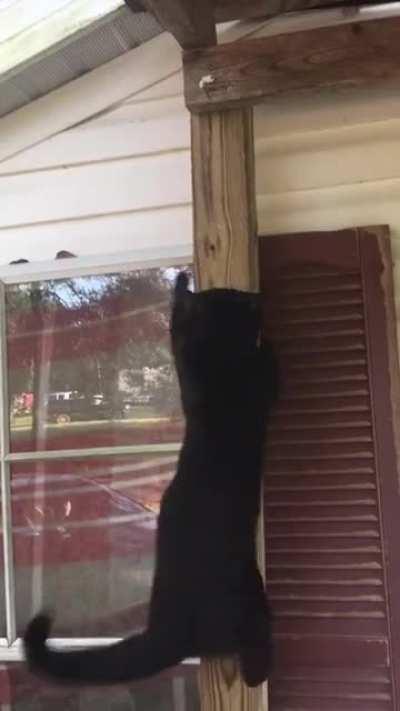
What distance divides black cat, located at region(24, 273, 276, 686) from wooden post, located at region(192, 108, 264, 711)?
0.05 meters

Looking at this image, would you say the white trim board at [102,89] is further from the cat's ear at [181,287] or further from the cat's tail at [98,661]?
the cat's tail at [98,661]

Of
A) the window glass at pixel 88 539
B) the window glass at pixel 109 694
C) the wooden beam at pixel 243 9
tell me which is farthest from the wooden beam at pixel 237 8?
the window glass at pixel 109 694

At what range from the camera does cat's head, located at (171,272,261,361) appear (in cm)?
161

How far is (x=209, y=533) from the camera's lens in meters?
1.57

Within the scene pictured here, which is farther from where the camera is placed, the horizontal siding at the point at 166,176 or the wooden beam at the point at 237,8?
the horizontal siding at the point at 166,176

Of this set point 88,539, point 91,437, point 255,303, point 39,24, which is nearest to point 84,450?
point 91,437

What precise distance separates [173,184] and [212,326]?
53 centimetres

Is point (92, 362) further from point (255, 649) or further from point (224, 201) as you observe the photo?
point (255, 649)

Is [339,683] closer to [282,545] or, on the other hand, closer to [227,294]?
[282,545]

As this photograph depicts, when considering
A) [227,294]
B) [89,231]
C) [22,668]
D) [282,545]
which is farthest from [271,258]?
[22,668]

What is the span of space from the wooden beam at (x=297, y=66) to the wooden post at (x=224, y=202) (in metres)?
0.05

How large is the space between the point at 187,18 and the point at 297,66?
23 cm

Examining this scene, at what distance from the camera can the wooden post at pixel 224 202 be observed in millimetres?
1650

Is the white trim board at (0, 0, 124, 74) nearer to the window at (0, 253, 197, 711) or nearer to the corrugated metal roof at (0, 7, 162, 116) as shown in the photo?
the corrugated metal roof at (0, 7, 162, 116)
